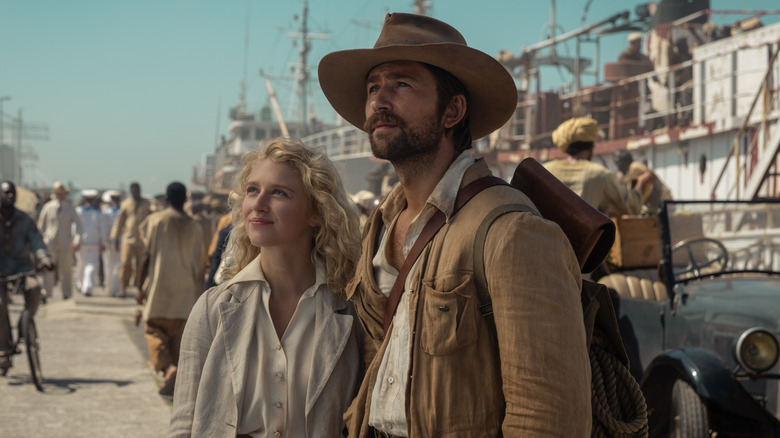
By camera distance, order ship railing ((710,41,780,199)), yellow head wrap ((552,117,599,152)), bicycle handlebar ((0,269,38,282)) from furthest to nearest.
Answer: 1. ship railing ((710,41,780,199))
2. bicycle handlebar ((0,269,38,282))
3. yellow head wrap ((552,117,599,152))

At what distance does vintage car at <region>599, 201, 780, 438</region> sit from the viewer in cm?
550

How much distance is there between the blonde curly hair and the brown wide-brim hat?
1.02 ft

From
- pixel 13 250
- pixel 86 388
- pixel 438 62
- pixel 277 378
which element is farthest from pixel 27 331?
pixel 438 62

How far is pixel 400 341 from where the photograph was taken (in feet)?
8.34

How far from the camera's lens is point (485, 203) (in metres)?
2.51

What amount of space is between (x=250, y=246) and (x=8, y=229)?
714 centimetres

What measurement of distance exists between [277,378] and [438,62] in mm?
1165

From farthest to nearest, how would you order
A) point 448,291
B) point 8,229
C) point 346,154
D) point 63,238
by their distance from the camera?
point 346,154 < point 63,238 < point 8,229 < point 448,291

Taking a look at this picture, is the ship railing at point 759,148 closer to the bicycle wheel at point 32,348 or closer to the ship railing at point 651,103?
the ship railing at point 651,103

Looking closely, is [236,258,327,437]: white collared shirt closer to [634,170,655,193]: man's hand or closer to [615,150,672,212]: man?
[634,170,655,193]: man's hand

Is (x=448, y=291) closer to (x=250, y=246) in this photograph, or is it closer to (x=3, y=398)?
(x=250, y=246)

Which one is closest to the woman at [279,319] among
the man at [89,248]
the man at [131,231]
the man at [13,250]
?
the man at [13,250]

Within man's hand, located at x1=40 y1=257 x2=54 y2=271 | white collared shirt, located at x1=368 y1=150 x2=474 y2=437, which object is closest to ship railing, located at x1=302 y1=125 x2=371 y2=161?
man's hand, located at x1=40 y1=257 x2=54 y2=271

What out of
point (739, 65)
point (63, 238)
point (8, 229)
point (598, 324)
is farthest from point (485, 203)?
point (739, 65)
